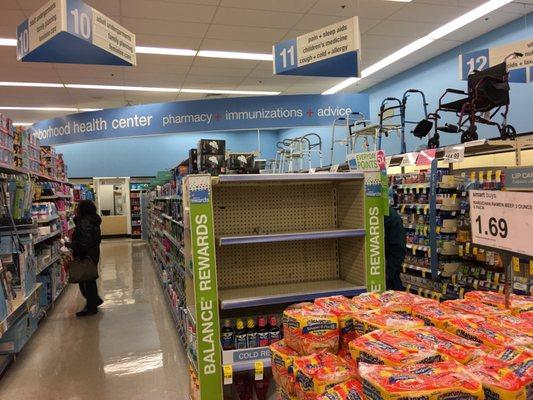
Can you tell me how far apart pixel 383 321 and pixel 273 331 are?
1.53m

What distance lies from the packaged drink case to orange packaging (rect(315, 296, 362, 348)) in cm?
113

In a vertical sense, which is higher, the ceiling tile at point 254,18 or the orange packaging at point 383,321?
the ceiling tile at point 254,18

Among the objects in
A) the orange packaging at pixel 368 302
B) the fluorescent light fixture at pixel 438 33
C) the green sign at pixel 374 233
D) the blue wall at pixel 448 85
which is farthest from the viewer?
the blue wall at pixel 448 85

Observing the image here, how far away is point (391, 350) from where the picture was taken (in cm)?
128

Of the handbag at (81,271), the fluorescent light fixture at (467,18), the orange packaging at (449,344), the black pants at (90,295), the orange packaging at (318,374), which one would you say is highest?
the fluorescent light fixture at (467,18)

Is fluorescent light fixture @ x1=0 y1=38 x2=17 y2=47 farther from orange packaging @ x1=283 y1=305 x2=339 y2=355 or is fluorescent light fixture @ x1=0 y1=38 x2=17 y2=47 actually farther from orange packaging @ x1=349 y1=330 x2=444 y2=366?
orange packaging @ x1=349 y1=330 x2=444 y2=366

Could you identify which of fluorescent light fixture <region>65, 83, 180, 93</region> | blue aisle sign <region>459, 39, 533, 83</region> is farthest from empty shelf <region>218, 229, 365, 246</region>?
fluorescent light fixture <region>65, 83, 180, 93</region>

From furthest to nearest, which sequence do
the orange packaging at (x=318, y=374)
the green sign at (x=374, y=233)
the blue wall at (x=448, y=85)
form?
the blue wall at (x=448, y=85) → the green sign at (x=374, y=233) → the orange packaging at (x=318, y=374)

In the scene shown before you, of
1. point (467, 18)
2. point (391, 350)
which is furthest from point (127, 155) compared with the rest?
point (391, 350)

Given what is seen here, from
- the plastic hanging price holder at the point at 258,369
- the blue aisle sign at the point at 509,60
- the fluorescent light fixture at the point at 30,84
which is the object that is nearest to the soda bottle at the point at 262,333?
the plastic hanging price holder at the point at 258,369

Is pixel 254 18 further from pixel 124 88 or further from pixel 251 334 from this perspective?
pixel 251 334

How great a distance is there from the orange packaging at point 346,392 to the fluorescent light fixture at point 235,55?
7.58 metres

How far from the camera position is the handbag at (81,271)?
610 centimetres

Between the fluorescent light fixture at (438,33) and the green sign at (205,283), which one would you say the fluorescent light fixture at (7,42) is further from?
the fluorescent light fixture at (438,33)
